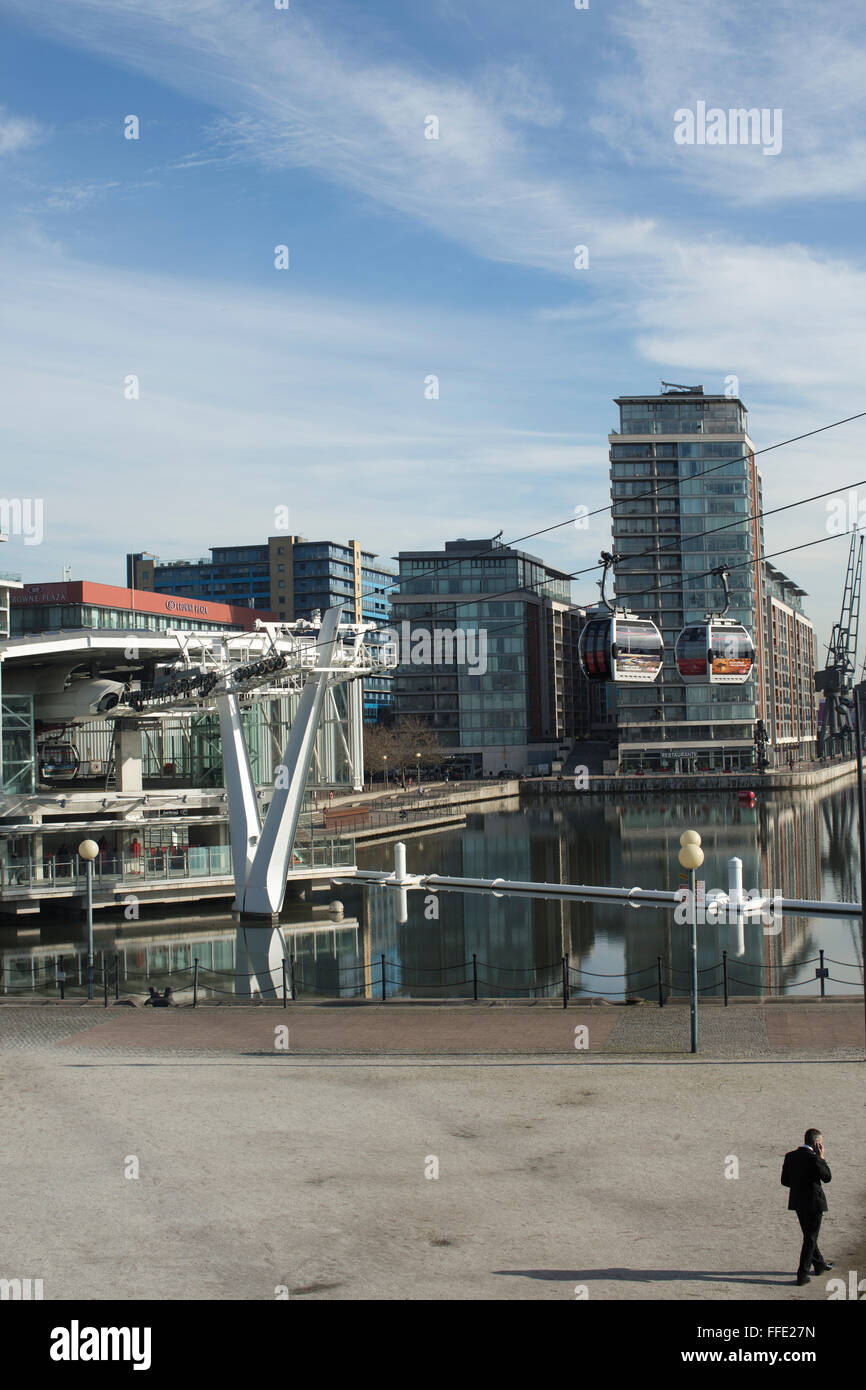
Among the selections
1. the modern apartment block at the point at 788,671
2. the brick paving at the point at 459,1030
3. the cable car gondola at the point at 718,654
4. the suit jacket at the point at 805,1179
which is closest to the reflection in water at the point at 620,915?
the brick paving at the point at 459,1030

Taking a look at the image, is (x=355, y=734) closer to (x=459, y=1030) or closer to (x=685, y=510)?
(x=459, y=1030)

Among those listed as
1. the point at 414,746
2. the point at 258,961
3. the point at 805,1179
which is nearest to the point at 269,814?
the point at 258,961

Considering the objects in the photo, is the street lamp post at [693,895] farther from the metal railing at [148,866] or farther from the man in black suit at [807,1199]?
the metal railing at [148,866]

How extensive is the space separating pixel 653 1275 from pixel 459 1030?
928cm

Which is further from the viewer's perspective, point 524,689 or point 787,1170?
point 524,689

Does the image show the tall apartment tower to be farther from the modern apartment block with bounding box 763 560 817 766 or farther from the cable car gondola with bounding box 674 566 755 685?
the cable car gondola with bounding box 674 566 755 685

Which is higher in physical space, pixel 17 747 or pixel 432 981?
pixel 17 747

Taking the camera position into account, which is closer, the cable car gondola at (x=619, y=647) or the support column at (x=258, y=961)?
the cable car gondola at (x=619, y=647)

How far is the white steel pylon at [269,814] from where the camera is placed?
32.1 metres

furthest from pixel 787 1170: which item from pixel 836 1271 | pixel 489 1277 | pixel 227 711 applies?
pixel 227 711

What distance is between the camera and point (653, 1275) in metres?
9.17

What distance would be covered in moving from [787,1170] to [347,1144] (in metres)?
5.08

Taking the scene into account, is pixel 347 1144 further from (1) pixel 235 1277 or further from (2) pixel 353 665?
(2) pixel 353 665

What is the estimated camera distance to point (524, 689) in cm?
12938
